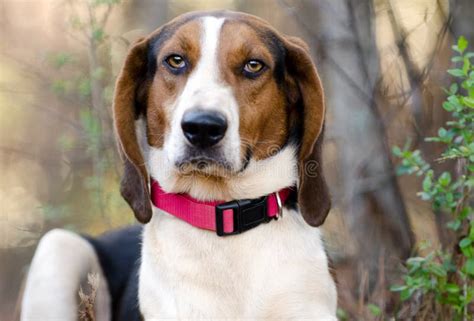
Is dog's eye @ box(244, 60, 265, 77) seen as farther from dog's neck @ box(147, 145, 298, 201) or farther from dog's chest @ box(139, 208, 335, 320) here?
dog's chest @ box(139, 208, 335, 320)

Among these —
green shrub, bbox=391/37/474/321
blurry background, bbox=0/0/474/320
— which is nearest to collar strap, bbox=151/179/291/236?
green shrub, bbox=391/37/474/321

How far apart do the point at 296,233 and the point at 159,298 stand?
656 millimetres

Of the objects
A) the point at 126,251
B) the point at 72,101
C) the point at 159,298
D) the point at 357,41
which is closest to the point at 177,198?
the point at 159,298

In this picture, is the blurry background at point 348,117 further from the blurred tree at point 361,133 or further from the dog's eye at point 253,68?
the dog's eye at point 253,68

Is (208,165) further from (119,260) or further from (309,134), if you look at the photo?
(119,260)

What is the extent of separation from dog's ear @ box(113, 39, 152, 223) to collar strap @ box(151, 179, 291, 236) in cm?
16

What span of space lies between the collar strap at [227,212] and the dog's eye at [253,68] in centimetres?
54

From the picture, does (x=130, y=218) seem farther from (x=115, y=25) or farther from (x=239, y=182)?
(x=239, y=182)

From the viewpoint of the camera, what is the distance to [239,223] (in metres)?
3.84

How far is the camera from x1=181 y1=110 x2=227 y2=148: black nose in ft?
11.5

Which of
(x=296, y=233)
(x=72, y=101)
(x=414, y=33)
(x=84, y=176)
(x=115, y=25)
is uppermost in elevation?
(x=296, y=233)

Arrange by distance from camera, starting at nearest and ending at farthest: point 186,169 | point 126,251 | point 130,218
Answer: point 186,169 → point 126,251 → point 130,218

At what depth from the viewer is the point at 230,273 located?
381 cm

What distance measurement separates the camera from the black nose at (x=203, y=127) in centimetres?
349
